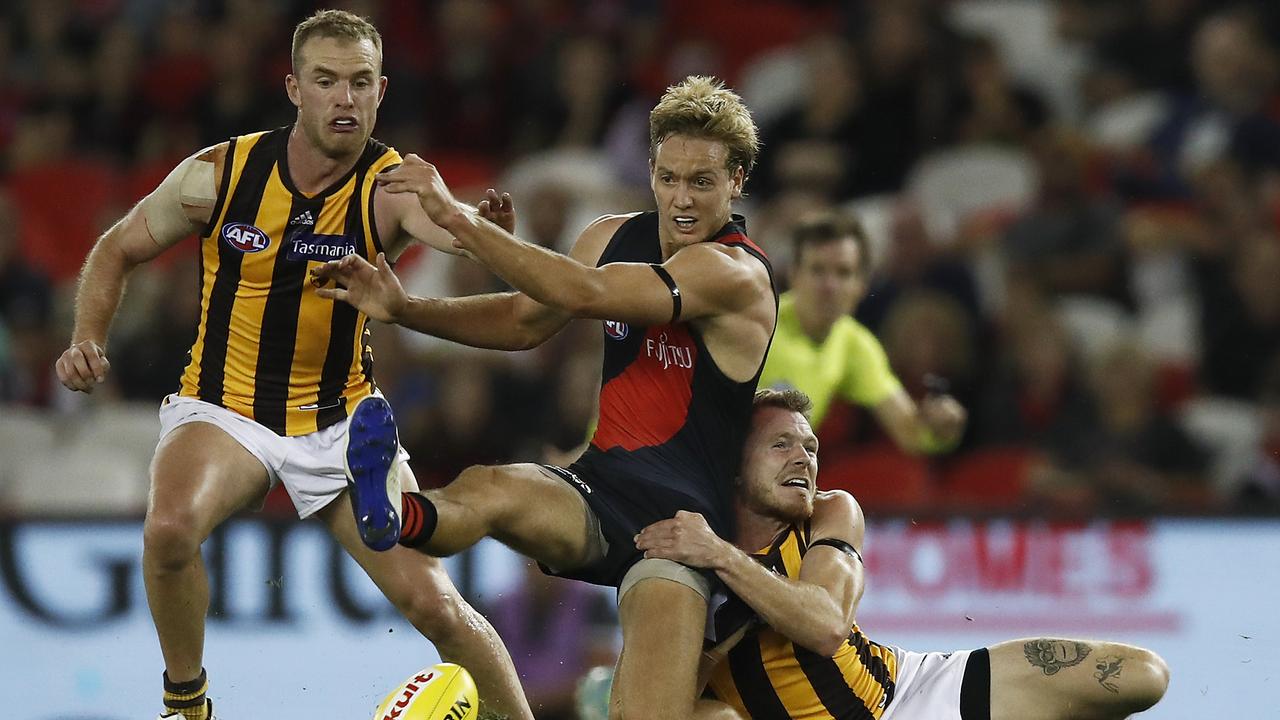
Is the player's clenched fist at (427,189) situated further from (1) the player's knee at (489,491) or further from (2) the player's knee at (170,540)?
(2) the player's knee at (170,540)

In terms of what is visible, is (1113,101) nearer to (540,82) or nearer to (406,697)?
(540,82)

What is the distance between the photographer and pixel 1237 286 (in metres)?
9.54

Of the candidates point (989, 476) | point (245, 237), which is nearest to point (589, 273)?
point (245, 237)

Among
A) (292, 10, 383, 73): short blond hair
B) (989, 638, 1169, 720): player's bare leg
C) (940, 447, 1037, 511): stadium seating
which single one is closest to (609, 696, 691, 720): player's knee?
(989, 638, 1169, 720): player's bare leg

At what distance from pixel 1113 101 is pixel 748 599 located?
Result: 6.73m

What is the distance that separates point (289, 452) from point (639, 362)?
116cm

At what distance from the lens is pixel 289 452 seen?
17.9 ft

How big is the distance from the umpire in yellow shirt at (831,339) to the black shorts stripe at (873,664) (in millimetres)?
2277

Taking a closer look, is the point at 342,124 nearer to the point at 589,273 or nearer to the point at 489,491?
the point at 589,273

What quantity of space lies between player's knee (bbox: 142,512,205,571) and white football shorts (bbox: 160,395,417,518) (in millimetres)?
355

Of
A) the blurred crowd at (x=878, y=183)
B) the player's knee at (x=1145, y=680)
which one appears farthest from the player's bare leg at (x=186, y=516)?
the blurred crowd at (x=878, y=183)

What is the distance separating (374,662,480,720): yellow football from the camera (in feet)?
16.3

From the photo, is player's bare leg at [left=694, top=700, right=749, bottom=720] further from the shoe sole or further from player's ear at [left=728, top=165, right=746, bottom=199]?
player's ear at [left=728, top=165, right=746, bottom=199]

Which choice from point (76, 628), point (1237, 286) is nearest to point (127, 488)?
point (76, 628)
